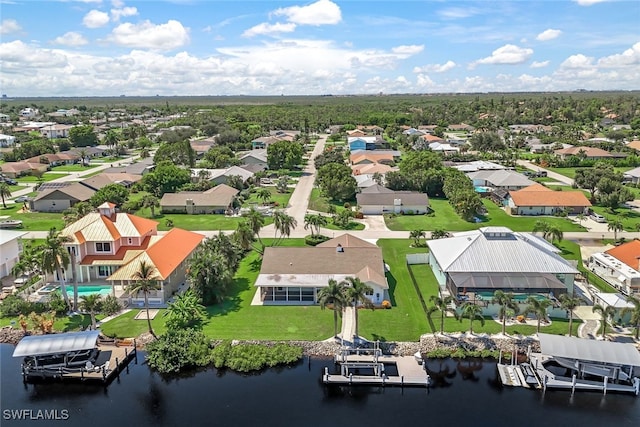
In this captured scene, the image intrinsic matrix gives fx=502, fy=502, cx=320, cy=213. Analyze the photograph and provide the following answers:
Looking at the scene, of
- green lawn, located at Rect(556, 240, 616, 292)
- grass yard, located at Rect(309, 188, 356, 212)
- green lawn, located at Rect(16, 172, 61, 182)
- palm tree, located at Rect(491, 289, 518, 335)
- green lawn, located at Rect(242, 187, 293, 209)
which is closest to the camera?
palm tree, located at Rect(491, 289, 518, 335)

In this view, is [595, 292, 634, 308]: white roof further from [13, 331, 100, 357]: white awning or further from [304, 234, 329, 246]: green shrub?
[13, 331, 100, 357]: white awning

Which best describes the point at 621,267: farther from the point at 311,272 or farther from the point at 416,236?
the point at 311,272

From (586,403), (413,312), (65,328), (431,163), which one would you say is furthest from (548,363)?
(431,163)

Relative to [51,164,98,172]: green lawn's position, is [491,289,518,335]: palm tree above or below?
below

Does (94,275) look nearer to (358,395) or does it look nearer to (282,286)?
(282,286)

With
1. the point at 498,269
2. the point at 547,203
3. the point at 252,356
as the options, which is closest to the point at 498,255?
the point at 498,269

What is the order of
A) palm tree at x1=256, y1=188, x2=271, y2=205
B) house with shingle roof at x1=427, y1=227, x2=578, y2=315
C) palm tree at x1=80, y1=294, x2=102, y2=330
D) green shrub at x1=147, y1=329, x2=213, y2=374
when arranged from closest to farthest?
green shrub at x1=147, y1=329, x2=213, y2=374
palm tree at x1=80, y1=294, x2=102, y2=330
house with shingle roof at x1=427, y1=227, x2=578, y2=315
palm tree at x1=256, y1=188, x2=271, y2=205

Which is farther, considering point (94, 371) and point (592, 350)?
point (94, 371)

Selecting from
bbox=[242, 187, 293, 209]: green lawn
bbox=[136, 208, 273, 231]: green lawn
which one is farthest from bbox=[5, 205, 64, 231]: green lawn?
bbox=[242, 187, 293, 209]: green lawn

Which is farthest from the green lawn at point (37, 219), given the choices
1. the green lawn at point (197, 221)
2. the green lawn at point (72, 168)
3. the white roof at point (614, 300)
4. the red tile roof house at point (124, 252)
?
the white roof at point (614, 300)
